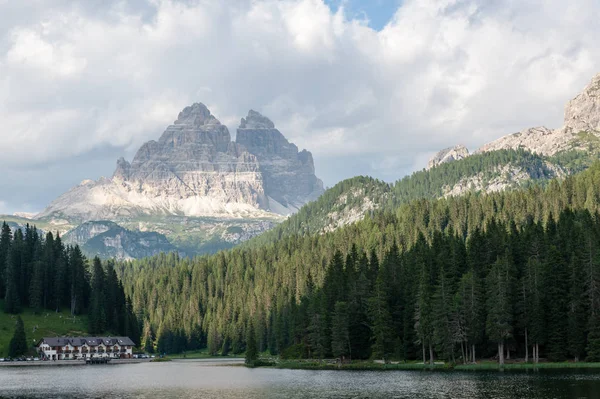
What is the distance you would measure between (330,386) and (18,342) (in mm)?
117285

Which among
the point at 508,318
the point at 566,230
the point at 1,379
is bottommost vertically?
the point at 1,379

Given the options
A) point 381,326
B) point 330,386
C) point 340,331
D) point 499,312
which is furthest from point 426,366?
point 330,386

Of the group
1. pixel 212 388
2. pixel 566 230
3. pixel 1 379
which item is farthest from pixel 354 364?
pixel 1 379

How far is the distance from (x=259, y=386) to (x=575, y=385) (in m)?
45.4

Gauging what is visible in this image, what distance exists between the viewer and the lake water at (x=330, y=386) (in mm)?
89625

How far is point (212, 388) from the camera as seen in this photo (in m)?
Answer: 111

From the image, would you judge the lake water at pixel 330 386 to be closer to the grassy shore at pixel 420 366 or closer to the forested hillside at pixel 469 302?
the grassy shore at pixel 420 366

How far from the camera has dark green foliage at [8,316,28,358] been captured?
629 feet

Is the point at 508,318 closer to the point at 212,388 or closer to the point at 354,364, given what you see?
the point at 354,364

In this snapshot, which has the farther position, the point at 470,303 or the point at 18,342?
the point at 18,342

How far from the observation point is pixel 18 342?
193 meters

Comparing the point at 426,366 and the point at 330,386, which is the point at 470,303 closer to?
the point at 426,366

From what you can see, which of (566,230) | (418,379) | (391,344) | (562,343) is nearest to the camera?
(418,379)

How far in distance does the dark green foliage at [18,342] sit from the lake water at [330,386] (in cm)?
5706
